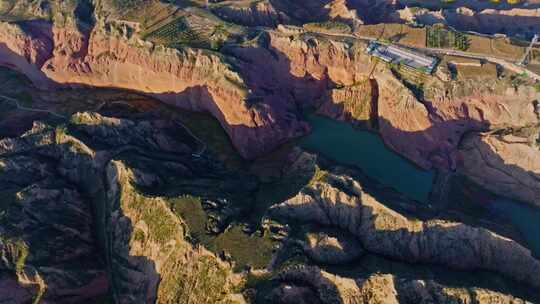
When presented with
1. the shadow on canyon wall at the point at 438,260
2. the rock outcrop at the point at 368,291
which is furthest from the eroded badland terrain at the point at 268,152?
the shadow on canyon wall at the point at 438,260

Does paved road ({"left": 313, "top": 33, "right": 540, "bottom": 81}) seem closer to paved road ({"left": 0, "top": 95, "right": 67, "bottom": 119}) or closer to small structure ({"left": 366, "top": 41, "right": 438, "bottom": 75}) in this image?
small structure ({"left": 366, "top": 41, "right": 438, "bottom": 75})

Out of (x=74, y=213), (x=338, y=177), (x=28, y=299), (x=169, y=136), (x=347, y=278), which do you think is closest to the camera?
(x=347, y=278)

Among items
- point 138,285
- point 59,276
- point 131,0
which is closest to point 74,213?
point 59,276

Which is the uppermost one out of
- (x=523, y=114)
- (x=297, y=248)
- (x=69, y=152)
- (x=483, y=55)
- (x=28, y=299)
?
(x=483, y=55)

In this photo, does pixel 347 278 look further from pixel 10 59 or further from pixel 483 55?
pixel 10 59

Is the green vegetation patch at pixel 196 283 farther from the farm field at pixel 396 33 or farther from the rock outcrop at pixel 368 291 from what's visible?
the farm field at pixel 396 33

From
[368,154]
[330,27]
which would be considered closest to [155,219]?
[368,154]
